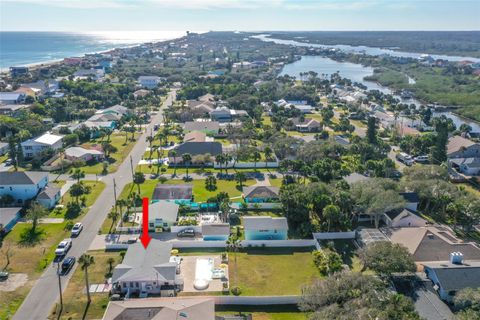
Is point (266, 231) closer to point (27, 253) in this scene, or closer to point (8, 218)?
point (27, 253)

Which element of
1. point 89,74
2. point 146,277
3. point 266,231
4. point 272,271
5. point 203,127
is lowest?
point 272,271

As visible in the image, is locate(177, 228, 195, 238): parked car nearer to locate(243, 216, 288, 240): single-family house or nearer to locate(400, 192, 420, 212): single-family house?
locate(243, 216, 288, 240): single-family house

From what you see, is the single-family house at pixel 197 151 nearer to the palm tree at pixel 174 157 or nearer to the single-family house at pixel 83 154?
the palm tree at pixel 174 157

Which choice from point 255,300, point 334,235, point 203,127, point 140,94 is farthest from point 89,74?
point 255,300

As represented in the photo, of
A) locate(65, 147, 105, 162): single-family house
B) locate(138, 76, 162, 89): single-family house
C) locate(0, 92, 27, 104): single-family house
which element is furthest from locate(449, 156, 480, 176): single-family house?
locate(0, 92, 27, 104): single-family house

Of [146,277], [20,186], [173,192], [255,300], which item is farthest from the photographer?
[173,192]

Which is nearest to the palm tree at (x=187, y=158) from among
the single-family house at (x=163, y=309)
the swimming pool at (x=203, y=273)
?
the swimming pool at (x=203, y=273)
